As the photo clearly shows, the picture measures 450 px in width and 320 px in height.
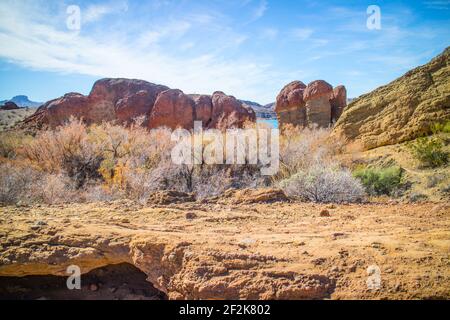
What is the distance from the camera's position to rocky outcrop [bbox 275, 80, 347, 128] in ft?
77.8

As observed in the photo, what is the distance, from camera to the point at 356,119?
43.3 feet

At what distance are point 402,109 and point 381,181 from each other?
4.97 meters

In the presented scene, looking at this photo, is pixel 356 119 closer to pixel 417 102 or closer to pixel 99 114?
pixel 417 102

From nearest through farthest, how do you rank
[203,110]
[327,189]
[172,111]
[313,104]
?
[327,189], [313,104], [172,111], [203,110]

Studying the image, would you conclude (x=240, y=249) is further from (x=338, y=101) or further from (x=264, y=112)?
(x=264, y=112)

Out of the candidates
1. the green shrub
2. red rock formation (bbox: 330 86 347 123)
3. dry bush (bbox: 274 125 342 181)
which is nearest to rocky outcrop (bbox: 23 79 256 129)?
red rock formation (bbox: 330 86 347 123)

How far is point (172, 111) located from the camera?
100 feet

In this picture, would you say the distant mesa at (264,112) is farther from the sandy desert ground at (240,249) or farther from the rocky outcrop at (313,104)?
the sandy desert ground at (240,249)

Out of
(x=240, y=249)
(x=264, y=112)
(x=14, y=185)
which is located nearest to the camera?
(x=240, y=249)

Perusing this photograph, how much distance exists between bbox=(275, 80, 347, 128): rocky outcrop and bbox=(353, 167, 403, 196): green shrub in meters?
15.5

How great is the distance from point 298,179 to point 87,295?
458cm

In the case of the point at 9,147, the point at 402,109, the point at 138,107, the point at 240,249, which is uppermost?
the point at 138,107

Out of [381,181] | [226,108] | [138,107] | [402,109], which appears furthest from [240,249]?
[138,107]
